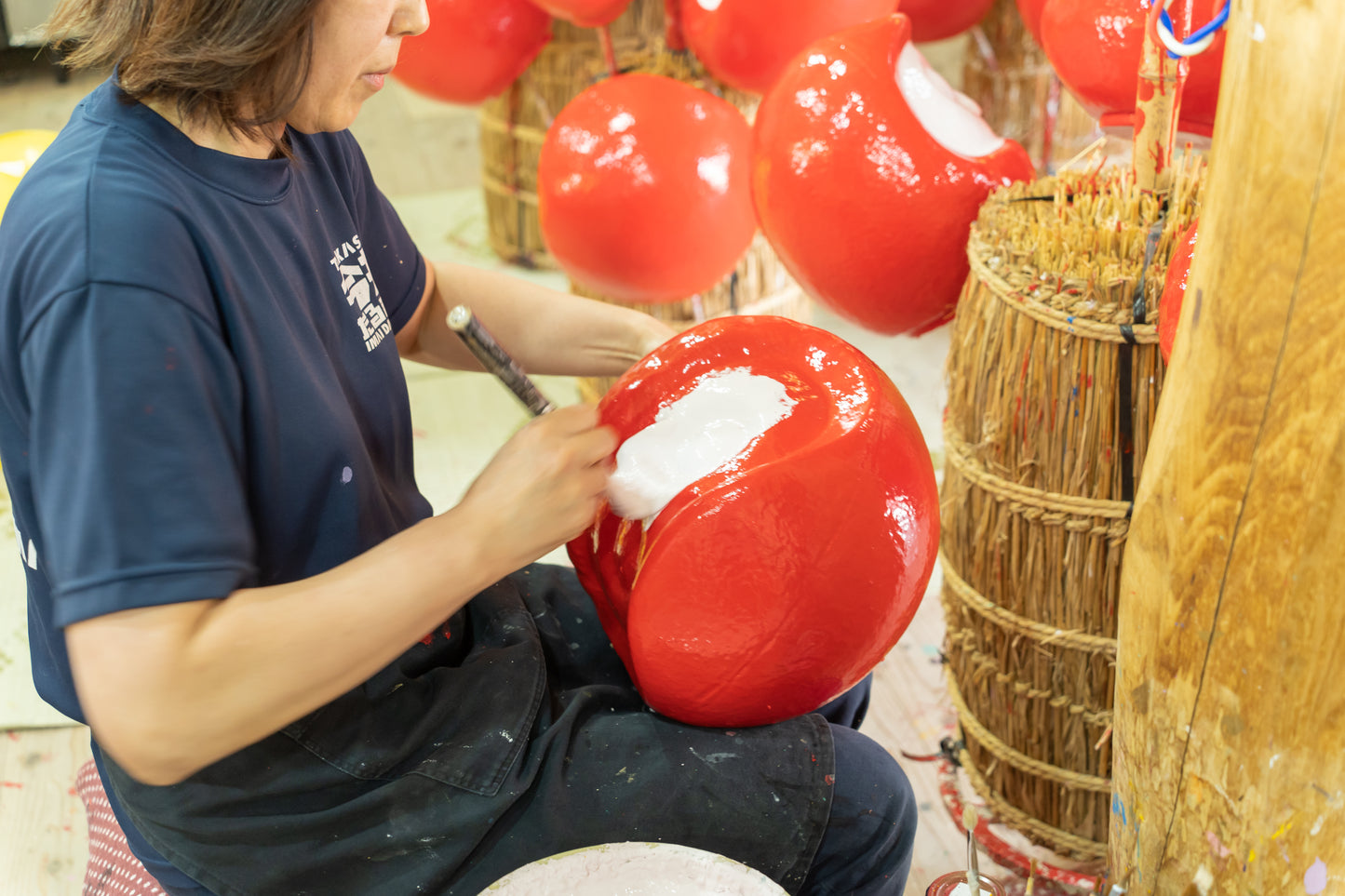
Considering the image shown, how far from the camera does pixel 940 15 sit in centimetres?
200

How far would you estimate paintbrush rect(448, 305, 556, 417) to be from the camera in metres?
0.83

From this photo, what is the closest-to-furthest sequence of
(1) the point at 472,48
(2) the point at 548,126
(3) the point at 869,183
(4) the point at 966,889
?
1. (4) the point at 966,889
2. (3) the point at 869,183
3. (1) the point at 472,48
4. (2) the point at 548,126

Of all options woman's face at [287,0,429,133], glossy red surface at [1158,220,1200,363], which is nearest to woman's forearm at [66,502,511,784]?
woman's face at [287,0,429,133]

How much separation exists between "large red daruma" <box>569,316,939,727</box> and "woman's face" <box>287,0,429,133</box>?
0.29 metres

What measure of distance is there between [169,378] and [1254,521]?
62cm

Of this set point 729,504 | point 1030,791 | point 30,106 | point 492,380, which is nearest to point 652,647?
point 729,504

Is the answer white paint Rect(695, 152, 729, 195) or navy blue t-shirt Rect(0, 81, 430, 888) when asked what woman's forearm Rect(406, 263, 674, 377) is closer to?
navy blue t-shirt Rect(0, 81, 430, 888)

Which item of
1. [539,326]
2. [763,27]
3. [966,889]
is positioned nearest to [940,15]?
[763,27]

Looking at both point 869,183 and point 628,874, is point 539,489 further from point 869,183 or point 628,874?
point 869,183

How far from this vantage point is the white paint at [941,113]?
1.27 metres

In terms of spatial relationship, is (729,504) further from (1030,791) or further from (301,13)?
(1030,791)

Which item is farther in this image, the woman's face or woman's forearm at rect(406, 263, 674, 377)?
woman's forearm at rect(406, 263, 674, 377)

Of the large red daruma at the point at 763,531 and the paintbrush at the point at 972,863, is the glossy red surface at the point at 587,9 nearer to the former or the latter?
the large red daruma at the point at 763,531

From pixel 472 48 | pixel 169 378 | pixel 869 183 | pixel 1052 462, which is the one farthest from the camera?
pixel 472 48
